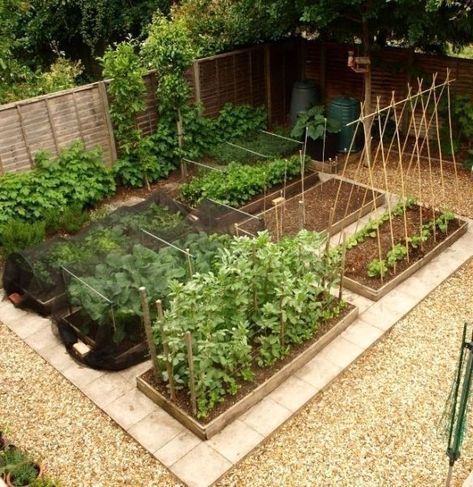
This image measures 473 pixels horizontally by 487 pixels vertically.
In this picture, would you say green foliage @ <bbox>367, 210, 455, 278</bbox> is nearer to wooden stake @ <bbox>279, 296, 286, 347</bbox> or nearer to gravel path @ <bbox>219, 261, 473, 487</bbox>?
gravel path @ <bbox>219, 261, 473, 487</bbox>

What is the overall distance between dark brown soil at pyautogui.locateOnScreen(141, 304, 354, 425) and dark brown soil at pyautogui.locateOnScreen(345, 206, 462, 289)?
3.71ft

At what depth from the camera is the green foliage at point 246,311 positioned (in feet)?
17.0

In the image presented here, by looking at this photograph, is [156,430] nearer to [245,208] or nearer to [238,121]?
[245,208]

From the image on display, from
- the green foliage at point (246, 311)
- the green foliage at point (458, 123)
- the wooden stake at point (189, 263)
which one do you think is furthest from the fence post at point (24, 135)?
the green foliage at point (458, 123)

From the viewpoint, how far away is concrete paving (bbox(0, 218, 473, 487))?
16.4 ft

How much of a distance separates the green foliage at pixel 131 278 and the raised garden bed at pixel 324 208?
5.48 ft

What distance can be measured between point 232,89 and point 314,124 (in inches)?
71.3

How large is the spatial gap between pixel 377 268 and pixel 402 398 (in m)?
1.91

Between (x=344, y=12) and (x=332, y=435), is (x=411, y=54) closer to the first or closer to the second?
(x=344, y=12)

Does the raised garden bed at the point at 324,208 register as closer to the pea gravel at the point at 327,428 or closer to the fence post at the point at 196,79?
the pea gravel at the point at 327,428

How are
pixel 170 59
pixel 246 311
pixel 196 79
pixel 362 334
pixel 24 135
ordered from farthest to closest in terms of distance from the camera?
1. pixel 196 79
2. pixel 170 59
3. pixel 24 135
4. pixel 362 334
5. pixel 246 311

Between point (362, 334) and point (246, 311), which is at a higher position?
point (246, 311)

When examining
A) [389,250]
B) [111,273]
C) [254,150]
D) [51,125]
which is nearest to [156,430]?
[111,273]

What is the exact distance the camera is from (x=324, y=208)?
874cm
